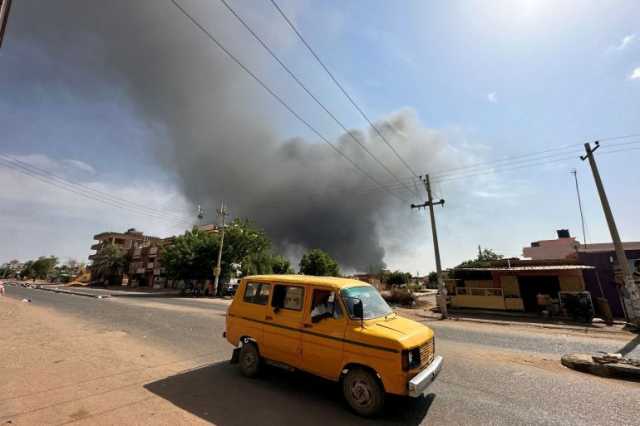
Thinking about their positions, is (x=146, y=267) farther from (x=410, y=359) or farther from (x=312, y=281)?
(x=410, y=359)

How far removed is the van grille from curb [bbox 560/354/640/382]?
5164 mm

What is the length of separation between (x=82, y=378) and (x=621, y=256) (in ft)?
72.7

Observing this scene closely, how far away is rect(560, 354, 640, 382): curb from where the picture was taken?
6367 mm

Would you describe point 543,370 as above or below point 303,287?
below

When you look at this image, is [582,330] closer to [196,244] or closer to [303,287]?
[303,287]

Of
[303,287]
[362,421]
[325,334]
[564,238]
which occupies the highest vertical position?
[564,238]

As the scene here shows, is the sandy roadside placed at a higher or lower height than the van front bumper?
lower

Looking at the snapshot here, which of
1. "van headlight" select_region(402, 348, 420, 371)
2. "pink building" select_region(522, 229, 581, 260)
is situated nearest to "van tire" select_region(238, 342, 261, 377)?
"van headlight" select_region(402, 348, 420, 371)

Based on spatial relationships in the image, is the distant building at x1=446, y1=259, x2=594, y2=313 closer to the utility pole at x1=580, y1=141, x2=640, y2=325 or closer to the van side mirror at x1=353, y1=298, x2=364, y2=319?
the utility pole at x1=580, y1=141, x2=640, y2=325

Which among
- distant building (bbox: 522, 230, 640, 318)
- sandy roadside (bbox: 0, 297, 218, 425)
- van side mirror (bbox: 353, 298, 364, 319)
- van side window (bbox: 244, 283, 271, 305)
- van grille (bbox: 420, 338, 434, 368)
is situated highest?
distant building (bbox: 522, 230, 640, 318)

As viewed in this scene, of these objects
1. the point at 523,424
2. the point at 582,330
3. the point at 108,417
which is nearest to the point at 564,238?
the point at 582,330

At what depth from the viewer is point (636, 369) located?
6.30 m

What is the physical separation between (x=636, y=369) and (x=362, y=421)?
22.6 ft

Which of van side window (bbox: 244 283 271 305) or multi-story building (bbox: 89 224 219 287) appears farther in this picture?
multi-story building (bbox: 89 224 219 287)
